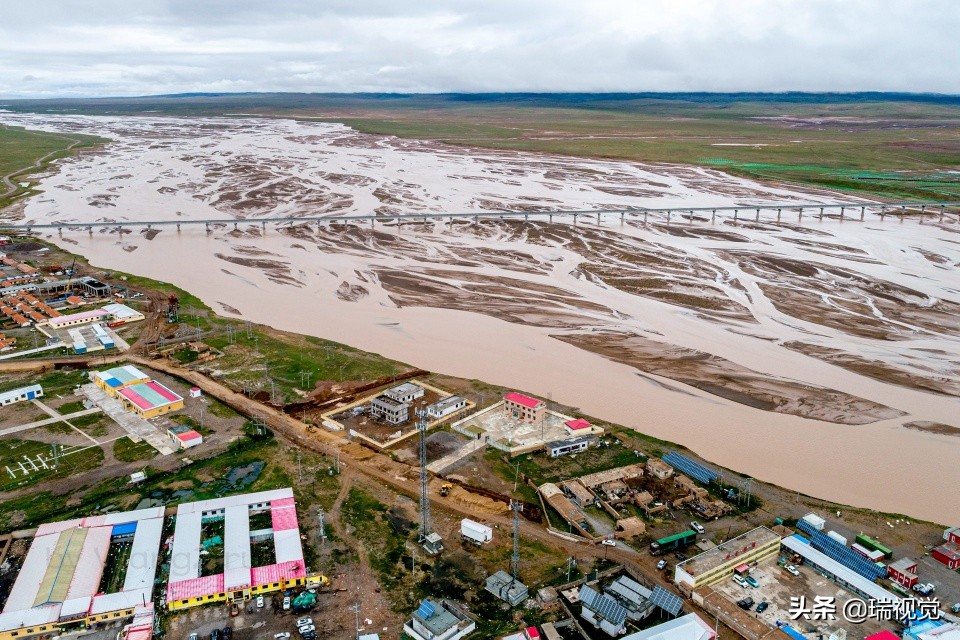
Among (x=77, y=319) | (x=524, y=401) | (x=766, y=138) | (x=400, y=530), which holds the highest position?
(x=766, y=138)

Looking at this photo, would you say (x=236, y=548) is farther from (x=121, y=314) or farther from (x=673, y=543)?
(x=121, y=314)

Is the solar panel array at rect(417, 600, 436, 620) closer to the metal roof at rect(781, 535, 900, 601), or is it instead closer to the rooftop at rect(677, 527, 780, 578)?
the rooftop at rect(677, 527, 780, 578)

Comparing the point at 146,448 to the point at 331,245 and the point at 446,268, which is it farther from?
the point at 331,245

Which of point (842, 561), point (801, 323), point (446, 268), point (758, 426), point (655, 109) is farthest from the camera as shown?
point (655, 109)

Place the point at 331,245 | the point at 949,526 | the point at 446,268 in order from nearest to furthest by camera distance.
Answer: the point at 949,526
the point at 446,268
the point at 331,245

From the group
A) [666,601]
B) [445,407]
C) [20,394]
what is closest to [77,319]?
[20,394]

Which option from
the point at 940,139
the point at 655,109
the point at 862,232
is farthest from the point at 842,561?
the point at 655,109

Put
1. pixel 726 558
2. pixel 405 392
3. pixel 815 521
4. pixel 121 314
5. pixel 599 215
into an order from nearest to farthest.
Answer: pixel 726 558
pixel 815 521
pixel 405 392
pixel 121 314
pixel 599 215
